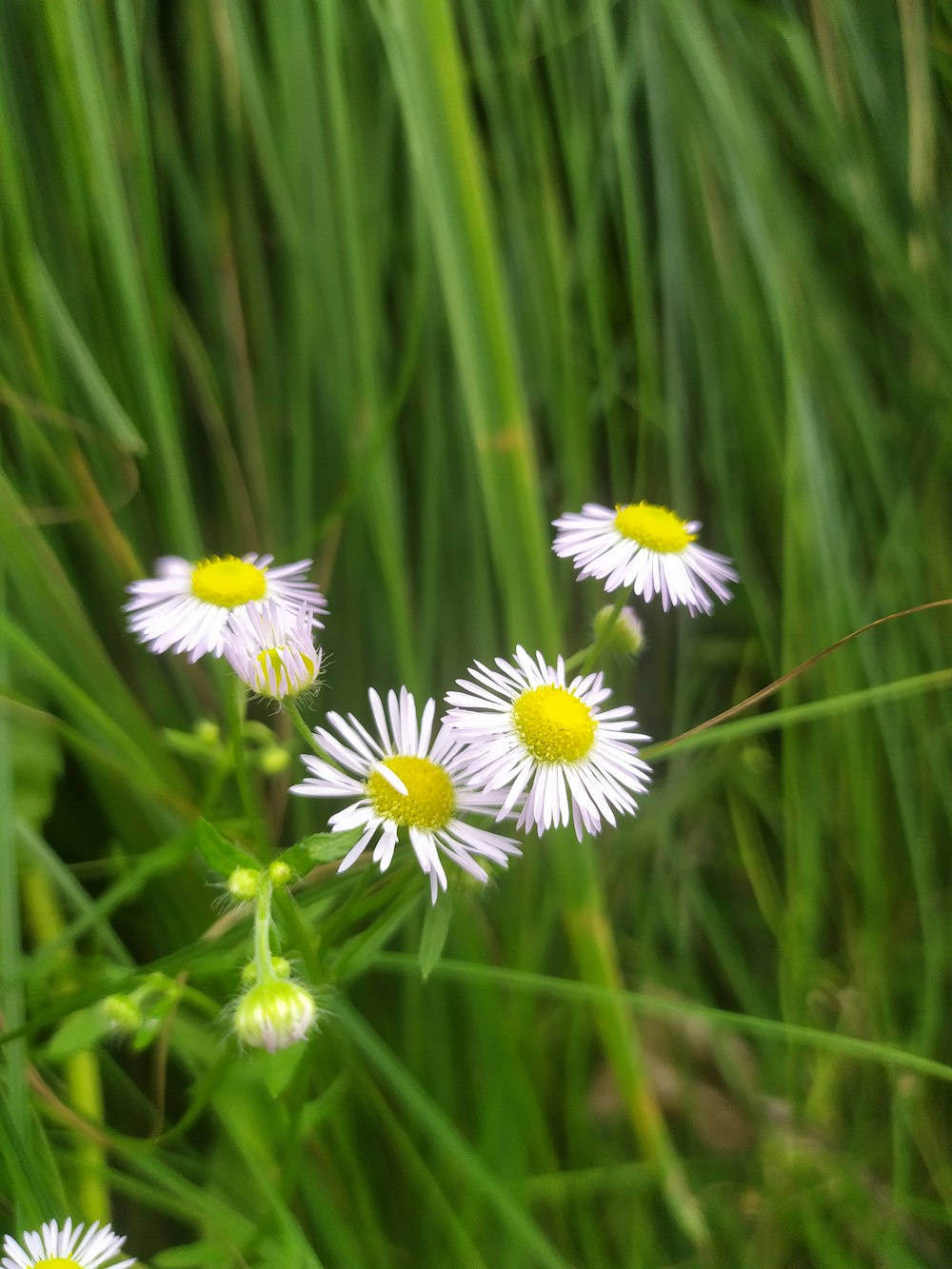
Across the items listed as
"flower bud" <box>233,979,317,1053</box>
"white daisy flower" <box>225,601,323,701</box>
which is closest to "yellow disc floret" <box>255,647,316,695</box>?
"white daisy flower" <box>225,601,323,701</box>

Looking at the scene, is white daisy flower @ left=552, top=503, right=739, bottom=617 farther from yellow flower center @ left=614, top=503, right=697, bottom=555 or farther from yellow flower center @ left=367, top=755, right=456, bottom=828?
yellow flower center @ left=367, top=755, right=456, bottom=828

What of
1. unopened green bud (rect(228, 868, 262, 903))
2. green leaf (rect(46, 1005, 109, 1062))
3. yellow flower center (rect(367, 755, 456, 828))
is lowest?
green leaf (rect(46, 1005, 109, 1062))

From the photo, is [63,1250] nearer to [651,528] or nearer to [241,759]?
[241,759]

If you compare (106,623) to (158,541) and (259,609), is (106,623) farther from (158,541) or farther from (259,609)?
(259,609)

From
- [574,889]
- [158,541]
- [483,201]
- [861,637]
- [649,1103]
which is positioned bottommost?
[649,1103]

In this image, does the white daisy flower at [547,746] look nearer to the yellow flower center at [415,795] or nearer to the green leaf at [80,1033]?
the yellow flower center at [415,795]

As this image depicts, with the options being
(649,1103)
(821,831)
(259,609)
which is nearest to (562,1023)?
(649,1103)
